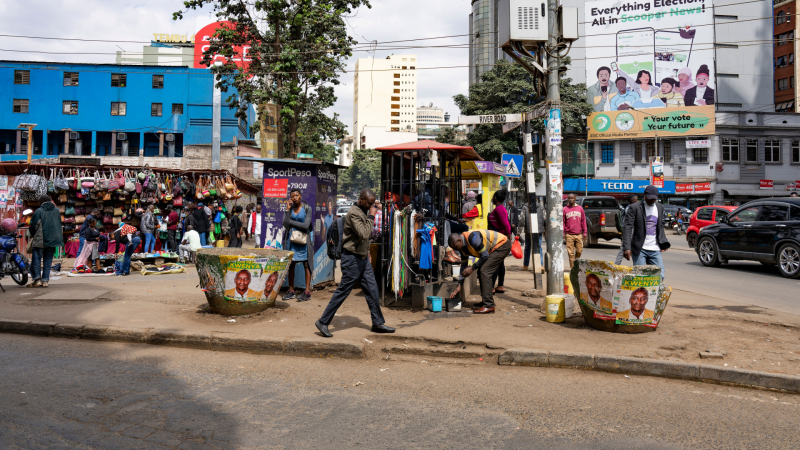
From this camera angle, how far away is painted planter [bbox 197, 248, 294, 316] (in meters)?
7.11

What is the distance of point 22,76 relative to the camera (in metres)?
42.0

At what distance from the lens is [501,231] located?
27.6 ft

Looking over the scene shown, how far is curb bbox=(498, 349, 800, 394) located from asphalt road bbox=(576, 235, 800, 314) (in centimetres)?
435

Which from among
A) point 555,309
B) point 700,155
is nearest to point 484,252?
point 555,309

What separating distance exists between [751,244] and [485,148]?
26338 mm

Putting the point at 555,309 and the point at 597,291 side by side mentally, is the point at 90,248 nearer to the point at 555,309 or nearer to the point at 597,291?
the point at 555,309

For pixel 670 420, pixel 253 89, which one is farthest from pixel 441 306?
pixel 253 89

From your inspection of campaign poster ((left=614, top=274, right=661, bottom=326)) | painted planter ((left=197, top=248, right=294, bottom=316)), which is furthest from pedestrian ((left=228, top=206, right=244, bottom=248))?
campaign poster ((left=614, top=274, right=661, bottom=326))

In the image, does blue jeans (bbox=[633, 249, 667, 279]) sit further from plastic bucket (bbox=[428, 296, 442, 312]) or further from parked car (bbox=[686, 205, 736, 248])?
parked car (bbox=[686, 205, 736, 248])

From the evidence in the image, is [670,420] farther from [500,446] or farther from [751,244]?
[751,244]

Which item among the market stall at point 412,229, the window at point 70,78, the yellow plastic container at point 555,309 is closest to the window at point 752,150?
the market stall at point 412,229

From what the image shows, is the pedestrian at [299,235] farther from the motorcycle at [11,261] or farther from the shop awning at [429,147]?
the motorcycle at [11,261]

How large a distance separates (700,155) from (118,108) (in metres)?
47.8

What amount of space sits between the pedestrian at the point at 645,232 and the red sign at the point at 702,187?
1545 inches
